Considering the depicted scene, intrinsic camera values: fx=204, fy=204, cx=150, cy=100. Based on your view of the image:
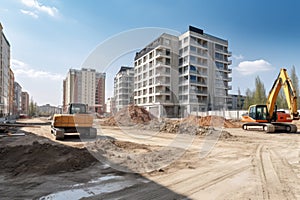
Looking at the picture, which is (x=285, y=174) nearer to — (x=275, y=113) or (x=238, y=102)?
(x=275, y=113)

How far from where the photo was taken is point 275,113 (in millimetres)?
18000

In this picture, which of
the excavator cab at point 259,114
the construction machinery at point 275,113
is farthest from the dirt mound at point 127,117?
the construction machinery at point 275,113

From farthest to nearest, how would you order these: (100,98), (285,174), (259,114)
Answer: (259,114) < (100,98) < (285,174)

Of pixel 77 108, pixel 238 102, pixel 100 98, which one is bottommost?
pixel 77 108

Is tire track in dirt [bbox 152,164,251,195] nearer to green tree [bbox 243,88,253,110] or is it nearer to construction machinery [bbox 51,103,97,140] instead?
construction machinery [bbox 51,103,97,140]

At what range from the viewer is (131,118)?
26094 mm

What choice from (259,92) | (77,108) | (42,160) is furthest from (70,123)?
(259,92)

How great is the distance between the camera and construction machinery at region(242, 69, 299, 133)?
16.8 m

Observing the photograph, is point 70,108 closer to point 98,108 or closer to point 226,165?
point 98,108

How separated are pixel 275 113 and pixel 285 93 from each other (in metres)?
1.94

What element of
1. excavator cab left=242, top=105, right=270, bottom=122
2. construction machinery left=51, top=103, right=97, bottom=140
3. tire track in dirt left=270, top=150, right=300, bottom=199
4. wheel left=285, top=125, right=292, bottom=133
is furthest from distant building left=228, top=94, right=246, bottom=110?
tire track in dirt left=270, top=150, right=300, bottom=199

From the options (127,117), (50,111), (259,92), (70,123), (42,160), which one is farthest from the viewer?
(50,111)

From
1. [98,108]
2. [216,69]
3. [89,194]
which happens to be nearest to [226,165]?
[89,194]

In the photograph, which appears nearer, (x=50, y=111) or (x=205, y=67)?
(x=205, y=67)
